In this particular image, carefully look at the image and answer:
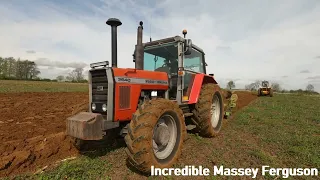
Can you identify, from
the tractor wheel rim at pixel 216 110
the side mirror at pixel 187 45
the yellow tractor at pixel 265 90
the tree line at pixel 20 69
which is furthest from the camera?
the tree line at pixel 20 69

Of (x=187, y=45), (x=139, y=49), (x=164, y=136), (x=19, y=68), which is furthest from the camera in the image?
(x=19, y=68)

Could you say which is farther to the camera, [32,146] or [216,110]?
[216,110]

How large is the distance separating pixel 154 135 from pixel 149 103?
61 cm

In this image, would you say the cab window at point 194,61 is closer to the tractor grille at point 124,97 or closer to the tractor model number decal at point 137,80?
the tractor model number decal at point 137,80

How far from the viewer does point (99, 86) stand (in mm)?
3811

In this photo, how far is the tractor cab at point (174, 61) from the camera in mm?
4746

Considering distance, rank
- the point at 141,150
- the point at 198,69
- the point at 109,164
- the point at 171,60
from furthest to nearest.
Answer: the point at 198,69, the point at 171,60, the point at 109,164, the point at 141,150

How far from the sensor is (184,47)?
4.73 meters

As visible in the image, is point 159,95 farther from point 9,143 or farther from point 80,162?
point 9,143

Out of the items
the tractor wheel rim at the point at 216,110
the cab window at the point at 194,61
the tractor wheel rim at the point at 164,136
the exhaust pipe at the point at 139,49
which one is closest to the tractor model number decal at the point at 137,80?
the exhaust pipe at the point at 139,49

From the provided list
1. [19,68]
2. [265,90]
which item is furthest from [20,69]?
[265,90]

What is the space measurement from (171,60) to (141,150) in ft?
8.53

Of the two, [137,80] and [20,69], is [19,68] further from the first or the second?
[137,80]

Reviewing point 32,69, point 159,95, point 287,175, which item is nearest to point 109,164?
point 159,95
